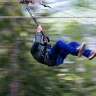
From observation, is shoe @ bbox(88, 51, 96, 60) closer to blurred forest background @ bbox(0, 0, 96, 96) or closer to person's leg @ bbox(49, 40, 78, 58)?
person's leg @ bbox(49, 40, 78, 58)

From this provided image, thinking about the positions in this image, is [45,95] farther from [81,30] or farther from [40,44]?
[40,44]

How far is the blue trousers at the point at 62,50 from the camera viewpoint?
171 inches

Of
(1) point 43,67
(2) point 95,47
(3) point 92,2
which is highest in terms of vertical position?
(3) point 92,2

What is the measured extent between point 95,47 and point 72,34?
366mm

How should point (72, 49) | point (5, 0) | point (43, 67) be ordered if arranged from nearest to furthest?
1. point (72, 49)
2. point (5, 0)
3. point (43, 67)

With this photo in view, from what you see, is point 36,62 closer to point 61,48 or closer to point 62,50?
point 62,50

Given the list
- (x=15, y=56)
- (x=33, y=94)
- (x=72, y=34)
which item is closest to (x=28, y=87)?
(x=33, y=94)

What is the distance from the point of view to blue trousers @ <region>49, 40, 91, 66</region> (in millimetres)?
4336

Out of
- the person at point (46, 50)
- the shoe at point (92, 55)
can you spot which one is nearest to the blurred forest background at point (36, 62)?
the person at point (46, 50)

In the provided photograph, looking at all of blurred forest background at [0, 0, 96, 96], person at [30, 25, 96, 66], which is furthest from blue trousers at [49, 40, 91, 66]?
blurred forest background at [0, 0, 96, 96]

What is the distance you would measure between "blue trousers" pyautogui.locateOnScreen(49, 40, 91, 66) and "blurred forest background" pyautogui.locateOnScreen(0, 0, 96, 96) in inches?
55.3

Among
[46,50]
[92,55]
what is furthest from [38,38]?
[92,55]

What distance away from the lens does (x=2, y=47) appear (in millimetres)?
6277

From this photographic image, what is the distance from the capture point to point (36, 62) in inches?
256
